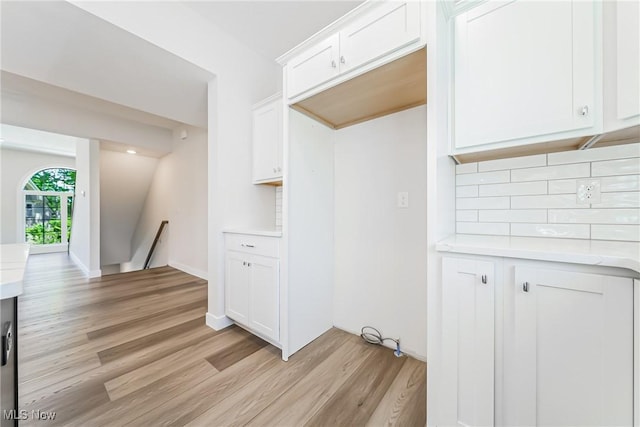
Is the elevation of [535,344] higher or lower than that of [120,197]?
lower

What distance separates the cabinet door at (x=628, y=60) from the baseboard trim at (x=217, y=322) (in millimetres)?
2769

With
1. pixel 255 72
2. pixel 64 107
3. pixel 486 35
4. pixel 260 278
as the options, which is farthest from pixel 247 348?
pixel 64 107

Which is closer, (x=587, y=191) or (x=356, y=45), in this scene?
(x=587, y=191)

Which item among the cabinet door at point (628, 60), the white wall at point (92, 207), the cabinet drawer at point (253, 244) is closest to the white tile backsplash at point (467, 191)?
the cabinet door at point (628, 60)

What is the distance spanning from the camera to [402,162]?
5.75ft

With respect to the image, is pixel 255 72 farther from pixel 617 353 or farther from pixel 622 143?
pixel 617 353

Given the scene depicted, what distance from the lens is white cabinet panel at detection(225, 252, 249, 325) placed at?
1.98 m

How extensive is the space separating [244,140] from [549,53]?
2223 millimetres

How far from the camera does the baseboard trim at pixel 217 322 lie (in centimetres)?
215

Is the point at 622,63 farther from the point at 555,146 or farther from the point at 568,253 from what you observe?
the point at 568,253

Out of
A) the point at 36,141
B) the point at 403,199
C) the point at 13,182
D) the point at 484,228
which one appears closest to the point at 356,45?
the point at 403,199

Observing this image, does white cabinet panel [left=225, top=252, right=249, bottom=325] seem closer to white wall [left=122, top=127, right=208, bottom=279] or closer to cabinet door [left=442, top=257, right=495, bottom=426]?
cabinet door [left=442, top=257, right=495, bottom=426]

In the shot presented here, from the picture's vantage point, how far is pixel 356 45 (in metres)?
1.32

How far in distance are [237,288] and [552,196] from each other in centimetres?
224
